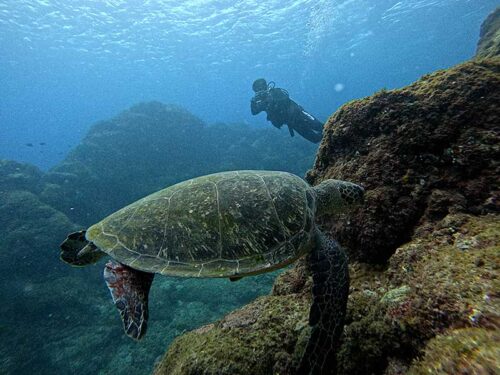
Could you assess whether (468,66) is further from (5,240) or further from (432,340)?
(5,240)

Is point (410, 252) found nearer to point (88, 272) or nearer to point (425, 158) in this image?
point (425, 158)

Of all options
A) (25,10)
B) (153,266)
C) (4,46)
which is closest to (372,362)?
(153,266)

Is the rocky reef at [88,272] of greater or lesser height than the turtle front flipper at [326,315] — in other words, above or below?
below

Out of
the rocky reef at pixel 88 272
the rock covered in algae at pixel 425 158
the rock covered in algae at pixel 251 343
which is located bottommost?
the rocky reef at pixel 88 272

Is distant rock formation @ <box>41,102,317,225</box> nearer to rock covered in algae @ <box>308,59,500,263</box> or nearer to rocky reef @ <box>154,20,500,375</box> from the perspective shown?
rocky reef @ <box>154,20,500,375</box>

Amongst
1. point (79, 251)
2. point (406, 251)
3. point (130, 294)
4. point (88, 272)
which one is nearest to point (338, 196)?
point (406, 251)

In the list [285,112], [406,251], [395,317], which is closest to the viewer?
[395,317]

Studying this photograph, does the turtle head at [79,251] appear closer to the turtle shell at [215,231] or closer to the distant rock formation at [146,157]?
the turtle shell at [215,231]

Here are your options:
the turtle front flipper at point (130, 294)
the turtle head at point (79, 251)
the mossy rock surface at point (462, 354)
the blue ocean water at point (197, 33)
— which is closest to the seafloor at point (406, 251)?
the mossy rock surface at point (462, 354)

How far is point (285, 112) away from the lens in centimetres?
1323

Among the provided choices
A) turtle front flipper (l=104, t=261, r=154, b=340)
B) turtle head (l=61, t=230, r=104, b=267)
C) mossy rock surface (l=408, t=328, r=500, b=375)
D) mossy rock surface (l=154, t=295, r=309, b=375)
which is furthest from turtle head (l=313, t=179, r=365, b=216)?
turtle head (l=61, t=230, r=104, b=267)

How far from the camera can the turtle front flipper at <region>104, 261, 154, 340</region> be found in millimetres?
2468

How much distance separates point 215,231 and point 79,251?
2.06 metres

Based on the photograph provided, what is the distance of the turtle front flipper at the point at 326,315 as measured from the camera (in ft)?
6.69
